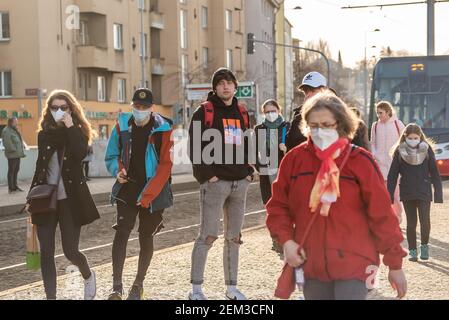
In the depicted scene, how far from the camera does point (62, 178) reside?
6.88 m

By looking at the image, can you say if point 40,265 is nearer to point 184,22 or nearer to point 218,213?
point 218,213

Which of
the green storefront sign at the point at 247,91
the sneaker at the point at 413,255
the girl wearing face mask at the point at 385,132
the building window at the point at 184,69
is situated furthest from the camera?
the building window at the point at 184,69

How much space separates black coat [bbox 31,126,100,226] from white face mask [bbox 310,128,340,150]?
2.85 metres

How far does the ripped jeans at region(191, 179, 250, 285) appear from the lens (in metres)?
7.21

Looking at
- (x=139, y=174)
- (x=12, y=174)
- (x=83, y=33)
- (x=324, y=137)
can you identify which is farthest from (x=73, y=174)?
(x=83, y=33)

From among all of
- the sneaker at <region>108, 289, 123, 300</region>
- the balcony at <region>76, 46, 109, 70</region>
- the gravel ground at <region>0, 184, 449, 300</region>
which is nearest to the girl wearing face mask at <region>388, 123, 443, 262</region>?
the gravel ground at <region>0, 184, 449, 300</region>

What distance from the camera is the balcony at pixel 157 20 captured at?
5412 cm

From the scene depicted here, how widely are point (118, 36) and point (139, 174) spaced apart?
4235cm

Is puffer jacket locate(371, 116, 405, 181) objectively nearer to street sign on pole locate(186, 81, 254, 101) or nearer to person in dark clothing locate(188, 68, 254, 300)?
person in dark clothing locate(188, 68, 254, 300)

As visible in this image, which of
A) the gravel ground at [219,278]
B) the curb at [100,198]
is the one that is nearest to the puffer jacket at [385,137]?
the gravel ground at [219,278]

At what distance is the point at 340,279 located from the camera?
14.4ft

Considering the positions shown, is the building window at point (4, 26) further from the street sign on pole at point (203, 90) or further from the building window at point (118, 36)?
the street sign on pole at point (203, 90)

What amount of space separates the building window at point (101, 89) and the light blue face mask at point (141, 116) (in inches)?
1600

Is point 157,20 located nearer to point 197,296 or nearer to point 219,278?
point 219,278
